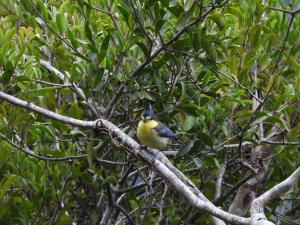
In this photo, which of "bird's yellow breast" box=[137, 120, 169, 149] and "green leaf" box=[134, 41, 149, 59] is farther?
"bird's yellow breast" box=[137, 120, 169, 149]

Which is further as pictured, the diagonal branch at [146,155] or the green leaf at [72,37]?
the green leaf at [72,37]

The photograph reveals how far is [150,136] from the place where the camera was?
4012mm

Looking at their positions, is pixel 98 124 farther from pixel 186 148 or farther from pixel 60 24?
pixel 60 24

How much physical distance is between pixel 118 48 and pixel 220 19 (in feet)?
2.25

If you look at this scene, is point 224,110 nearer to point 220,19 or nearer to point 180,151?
point 180,151

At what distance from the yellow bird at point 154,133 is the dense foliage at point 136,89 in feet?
0.28

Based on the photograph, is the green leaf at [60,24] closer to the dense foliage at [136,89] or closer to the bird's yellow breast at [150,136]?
the dense foliage at [136,89]

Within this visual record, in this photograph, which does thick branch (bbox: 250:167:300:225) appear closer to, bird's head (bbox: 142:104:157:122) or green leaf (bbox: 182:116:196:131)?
green leaf (bbox: 182:116:196:131)

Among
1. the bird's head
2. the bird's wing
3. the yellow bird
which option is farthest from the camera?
the bird's wing

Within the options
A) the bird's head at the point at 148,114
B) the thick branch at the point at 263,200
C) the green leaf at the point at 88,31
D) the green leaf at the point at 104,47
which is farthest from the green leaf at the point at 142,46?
the thick branch at the point at 263,200

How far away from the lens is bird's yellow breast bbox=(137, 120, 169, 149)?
391 cm

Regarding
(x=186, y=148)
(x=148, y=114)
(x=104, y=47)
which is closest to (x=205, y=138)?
(x=186, y=148)

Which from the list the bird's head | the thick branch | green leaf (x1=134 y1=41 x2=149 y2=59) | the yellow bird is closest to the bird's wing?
the yellow bird

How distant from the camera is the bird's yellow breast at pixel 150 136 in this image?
12.8 feet
